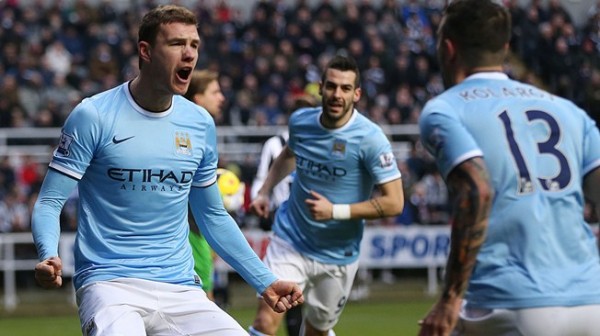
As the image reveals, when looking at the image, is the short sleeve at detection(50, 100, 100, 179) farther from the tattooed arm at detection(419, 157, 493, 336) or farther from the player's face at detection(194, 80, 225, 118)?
the player's face at detection(194, 80, 225, 118)

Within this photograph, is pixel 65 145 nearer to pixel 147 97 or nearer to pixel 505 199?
pixel 147 97

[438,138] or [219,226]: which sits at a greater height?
[438,138]

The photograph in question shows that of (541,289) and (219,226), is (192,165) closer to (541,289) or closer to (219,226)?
(219,226)

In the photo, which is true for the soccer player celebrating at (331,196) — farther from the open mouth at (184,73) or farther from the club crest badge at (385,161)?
the open mouth at (184,73)

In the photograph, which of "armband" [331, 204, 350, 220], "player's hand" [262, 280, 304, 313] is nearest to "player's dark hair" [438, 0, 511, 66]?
"player's hand" [262, 280, 304, 313]

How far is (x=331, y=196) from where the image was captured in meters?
10.3

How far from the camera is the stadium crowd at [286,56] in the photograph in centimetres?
2458

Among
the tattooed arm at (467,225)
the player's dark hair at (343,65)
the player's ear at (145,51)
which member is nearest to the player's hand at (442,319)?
the tattooed arm at (467,225)

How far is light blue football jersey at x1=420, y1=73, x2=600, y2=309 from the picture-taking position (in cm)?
522

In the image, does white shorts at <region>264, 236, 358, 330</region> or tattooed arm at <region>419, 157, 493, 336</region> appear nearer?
tattooed arm at <region>419, 157, 493, 336</region>

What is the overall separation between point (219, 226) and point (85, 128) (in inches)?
37.5

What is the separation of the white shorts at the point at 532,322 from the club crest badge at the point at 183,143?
2.27 m

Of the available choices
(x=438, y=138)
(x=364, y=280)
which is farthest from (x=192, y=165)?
(x=364, y=280)

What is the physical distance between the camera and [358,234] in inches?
417
